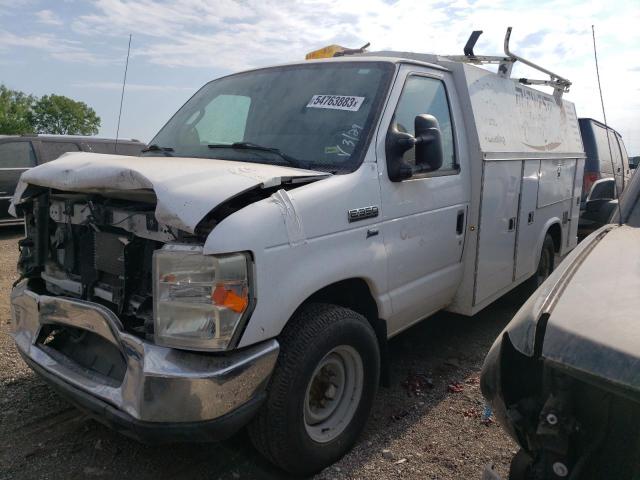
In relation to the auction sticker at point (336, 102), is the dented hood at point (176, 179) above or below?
below

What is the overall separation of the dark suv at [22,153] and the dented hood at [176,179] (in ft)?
21.3

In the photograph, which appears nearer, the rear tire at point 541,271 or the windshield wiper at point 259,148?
the windshield wiper at point 259,148

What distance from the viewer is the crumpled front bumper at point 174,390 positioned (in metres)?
2.28

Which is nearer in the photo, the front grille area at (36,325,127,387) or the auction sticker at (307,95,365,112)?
the front grille area at (36,325,127,387)

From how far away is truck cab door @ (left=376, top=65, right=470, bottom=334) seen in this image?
3251 millimetres

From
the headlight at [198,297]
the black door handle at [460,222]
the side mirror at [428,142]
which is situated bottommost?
the headlight at [198,297]

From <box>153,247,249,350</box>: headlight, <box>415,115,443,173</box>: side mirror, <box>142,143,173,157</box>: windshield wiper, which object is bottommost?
<box>153,247,249,350</box>: headlight

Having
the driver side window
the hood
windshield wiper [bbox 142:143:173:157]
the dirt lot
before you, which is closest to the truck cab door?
the driver side window

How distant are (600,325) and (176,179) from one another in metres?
1.85

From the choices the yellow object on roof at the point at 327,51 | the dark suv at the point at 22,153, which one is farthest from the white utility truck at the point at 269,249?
the dark suv at the point at 22,153

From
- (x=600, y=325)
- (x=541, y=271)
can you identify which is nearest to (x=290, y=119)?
(x=600, y=325)

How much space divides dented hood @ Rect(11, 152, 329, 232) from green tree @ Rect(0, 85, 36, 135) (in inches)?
1724

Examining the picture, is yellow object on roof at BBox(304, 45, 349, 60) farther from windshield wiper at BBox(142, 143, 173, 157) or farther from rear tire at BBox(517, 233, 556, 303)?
rear tire at BBox(517, 233, 556, 303)

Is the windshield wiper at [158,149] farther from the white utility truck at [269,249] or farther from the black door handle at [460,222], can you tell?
the black door handle at [460,222]
